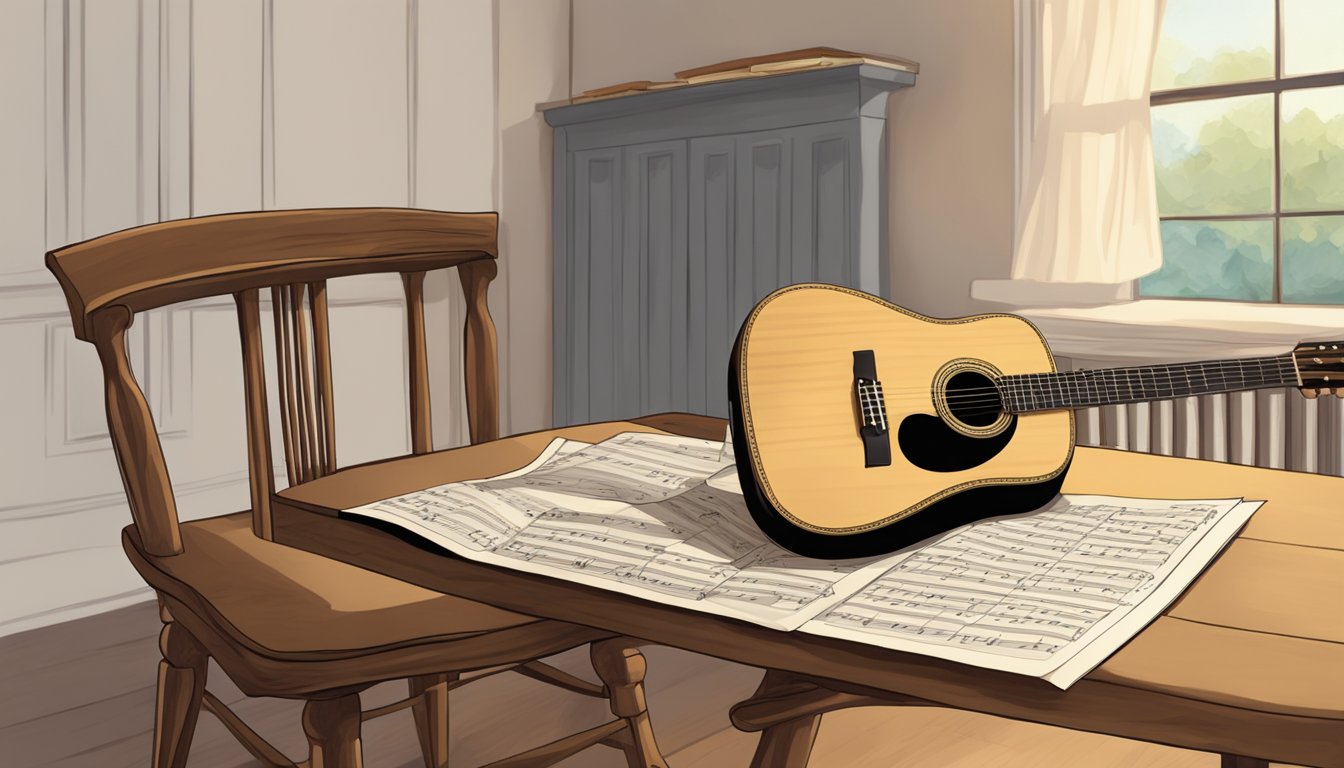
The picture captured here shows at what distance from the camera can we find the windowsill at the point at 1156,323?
6.60 ft

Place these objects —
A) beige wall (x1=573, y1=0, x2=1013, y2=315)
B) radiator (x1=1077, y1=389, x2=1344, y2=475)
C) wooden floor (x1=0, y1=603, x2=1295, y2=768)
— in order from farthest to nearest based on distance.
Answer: beige wall (x1=573, y1=0, x2=1013, y2=315) < radiator (x1=1077, y1=389, x2=1344, y2=475) < wooden floor (x1=0, y1=603, x2=1295, y2=768)

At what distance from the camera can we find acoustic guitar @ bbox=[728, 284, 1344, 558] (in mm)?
571

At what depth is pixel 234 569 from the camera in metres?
0.98

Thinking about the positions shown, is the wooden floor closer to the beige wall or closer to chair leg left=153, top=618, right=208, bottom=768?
chair leg left=153, top=618, right=208, bottom=768

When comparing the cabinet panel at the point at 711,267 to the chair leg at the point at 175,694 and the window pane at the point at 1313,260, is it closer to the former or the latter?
the window pane at the point at 1313,260

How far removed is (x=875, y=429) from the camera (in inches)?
24.2

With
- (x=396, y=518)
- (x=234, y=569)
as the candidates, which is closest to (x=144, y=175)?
(x=234, y=569)

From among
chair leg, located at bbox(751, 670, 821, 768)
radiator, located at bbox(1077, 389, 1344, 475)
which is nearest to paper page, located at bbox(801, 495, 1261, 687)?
chair leg, located at bbox(751, 670, 821, 768)

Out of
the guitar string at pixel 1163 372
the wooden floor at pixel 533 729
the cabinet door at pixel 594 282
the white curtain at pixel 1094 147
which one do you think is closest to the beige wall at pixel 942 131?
the white curtain at pixel 1094 147

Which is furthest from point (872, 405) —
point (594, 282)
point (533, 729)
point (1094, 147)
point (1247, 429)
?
point (594, 282)

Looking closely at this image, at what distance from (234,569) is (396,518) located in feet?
1.48

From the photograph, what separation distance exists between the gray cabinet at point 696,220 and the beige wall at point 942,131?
65 mm

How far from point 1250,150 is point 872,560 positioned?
2.11 meters

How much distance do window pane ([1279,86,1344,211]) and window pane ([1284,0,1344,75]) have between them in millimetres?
51
